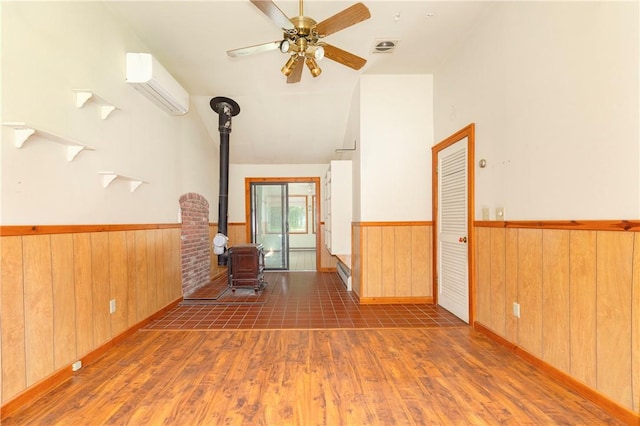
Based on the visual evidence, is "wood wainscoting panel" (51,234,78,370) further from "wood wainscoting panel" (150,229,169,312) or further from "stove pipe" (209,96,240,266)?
"stove pipe" (209,96,240,266)

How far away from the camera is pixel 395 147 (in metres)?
3.71

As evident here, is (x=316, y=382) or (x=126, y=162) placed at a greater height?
(x=126, y=162)

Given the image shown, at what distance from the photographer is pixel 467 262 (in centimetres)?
297

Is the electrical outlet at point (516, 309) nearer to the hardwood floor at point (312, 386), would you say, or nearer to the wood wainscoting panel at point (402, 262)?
the hardwood floor at point (312, 386)

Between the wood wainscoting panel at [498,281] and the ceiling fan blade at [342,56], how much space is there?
5.96ft

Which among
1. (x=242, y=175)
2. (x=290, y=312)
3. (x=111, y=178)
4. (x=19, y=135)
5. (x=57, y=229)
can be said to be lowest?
(x=290, y=312)

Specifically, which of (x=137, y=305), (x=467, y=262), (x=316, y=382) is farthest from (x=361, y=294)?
(x=137, y=305)

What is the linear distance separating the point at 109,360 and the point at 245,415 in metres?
1.38

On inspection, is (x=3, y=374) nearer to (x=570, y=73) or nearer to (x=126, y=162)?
(x=126, y=162)

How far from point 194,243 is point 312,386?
3205 millimetres

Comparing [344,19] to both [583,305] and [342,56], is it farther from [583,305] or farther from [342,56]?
[583,305]

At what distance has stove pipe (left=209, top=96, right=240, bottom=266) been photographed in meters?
4.33

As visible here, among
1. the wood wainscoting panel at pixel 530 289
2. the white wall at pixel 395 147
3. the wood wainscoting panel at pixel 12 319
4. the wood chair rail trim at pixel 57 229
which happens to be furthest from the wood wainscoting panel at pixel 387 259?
the wood wainscoting panel at pixel 12 319

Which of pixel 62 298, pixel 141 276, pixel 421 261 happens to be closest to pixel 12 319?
pixel 62 298
